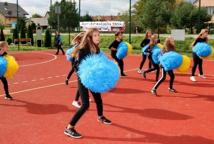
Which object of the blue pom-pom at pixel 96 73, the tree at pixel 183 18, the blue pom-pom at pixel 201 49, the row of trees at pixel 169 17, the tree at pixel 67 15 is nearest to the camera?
the blue pom-pom at pixel 96 73

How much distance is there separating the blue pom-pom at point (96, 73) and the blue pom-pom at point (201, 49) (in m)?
7.46

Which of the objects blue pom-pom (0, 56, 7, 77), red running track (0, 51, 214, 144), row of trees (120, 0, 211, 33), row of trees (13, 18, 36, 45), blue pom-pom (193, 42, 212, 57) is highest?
row of trees (120, 0, 211, 33)

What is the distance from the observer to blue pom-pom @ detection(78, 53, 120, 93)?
694 centimetres

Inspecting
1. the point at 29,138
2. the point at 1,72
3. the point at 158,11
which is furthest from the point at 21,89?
the point at 158,11

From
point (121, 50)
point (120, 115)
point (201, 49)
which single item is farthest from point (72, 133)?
point (121, 50)

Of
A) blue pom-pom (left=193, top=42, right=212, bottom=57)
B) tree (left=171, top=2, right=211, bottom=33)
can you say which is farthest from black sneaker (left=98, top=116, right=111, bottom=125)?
tree (left=171, top=2, right=211, bottom=33)

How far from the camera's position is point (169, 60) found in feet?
36.5

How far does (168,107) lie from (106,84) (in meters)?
3.05

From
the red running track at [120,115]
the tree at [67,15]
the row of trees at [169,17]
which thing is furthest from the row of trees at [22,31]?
the red running track at [120,115]

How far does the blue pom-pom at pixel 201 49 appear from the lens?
1386cm

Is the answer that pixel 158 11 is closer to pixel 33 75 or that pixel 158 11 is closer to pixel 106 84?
pixel 33 75

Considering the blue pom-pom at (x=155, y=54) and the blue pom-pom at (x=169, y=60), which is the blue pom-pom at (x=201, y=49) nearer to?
the blue pom-pom at (x=155, y=54)

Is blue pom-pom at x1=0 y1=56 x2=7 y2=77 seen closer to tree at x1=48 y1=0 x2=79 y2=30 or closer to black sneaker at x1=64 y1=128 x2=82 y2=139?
black sneaker at x1=64 y1=128 x2=82 y2=139

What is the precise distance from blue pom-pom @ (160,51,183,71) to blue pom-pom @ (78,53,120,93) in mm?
4275
